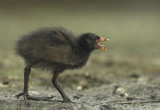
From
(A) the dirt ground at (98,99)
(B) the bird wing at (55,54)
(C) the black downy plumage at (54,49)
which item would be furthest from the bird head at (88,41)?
(A) the dirt ground at (98,99)

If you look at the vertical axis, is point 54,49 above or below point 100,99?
above

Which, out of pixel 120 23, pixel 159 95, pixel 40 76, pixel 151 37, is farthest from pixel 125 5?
pixel 159 95

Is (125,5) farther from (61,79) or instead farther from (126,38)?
(61,79)

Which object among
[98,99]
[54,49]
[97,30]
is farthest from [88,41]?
[97,30]

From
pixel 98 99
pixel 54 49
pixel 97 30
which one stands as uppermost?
pixel 54 49

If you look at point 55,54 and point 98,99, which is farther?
point 98,99

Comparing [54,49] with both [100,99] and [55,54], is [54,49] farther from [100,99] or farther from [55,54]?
[100,99]
